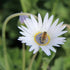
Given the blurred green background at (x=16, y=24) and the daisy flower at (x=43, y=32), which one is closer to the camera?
the daisy flower at (x=43, y=32)

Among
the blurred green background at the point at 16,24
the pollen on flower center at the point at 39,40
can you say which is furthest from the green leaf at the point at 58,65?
the pollen on flower center at the point at 39,40

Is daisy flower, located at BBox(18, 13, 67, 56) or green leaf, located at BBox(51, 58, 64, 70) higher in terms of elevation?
daisy flower, located at BBox(18, 13, 67, 56)

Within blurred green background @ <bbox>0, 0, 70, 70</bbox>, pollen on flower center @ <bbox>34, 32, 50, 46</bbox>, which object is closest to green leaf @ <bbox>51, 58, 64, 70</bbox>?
blurred green background @ <bbox>0, 0, 70, 70</bbox>

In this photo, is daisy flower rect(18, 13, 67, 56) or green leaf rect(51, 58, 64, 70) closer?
daisy flower rect(18, 13, 67, 56)

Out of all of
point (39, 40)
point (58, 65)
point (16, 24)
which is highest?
point (16, 24)

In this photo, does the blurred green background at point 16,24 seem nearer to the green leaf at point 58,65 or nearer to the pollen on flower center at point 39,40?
the green leaf at point 58,65

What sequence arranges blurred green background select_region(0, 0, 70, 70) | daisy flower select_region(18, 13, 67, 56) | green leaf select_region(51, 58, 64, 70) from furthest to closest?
blurred green background select_region(0, 0, 70, 70), green leaf select_region(51, 58, 64, 70), daisy flower select_region(18, 13, 67, 56)

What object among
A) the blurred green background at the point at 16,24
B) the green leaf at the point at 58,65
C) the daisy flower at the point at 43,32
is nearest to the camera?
the daisy flower at the point at 43,32

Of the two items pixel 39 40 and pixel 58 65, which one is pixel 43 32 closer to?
pixel 39 40

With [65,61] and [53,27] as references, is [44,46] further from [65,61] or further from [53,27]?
[65,61]

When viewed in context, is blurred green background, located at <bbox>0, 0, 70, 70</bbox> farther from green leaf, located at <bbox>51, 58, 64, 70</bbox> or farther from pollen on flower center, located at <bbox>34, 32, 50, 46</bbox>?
pollen on flower center, located at <bbox>34, 32, 50, 46</bbox>

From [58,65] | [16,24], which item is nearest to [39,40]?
[58,65]

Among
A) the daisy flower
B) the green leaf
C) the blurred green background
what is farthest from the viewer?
the blurred green background
